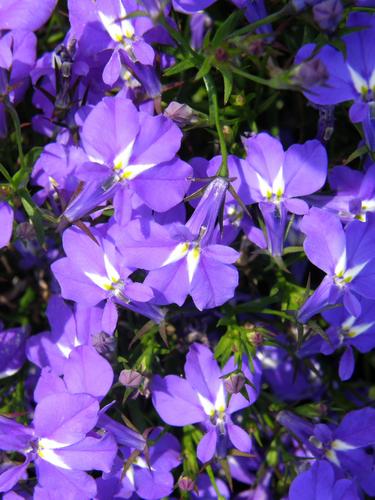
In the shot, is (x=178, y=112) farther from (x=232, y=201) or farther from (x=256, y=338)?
(x=256, y=338)

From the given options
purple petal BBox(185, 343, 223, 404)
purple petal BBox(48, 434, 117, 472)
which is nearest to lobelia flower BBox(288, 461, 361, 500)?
purple petal BBox(185, 343, 223, 404)

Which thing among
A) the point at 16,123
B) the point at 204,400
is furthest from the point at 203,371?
the point at 16,123

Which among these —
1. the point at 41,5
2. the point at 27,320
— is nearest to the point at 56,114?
the point at 41,5

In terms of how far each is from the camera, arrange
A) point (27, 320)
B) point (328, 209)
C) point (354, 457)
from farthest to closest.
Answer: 1. point (27, 320)
2. point (354, 457)
3. point (328, 209)

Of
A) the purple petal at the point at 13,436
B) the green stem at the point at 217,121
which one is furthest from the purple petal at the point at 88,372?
the green stem at the point at 217,121

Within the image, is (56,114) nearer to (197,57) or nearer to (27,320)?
(197,57)

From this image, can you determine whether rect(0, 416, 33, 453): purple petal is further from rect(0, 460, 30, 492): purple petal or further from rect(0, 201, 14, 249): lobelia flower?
rect(0, 201, 14, 249): lobelia flower
